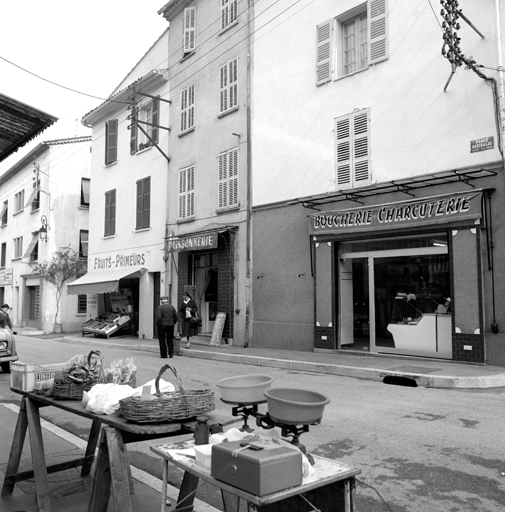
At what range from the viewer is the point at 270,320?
15.4 meters

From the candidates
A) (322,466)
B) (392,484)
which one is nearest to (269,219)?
(392,484)

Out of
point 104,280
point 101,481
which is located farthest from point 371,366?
point 104,280

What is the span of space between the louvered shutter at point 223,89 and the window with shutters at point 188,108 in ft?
5.72

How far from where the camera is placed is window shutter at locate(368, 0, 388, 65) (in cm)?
1309

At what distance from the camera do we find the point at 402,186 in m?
12.3

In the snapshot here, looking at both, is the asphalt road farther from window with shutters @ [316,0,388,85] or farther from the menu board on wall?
window with shutters @ [316,0,388,85]

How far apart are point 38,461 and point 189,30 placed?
1881 cm

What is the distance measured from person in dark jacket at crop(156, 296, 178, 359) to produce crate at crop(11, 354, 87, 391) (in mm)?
9872

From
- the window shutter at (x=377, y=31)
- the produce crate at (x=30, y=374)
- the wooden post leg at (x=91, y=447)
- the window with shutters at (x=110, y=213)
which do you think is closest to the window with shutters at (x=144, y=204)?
the window with shutters at (x=110, y=213)

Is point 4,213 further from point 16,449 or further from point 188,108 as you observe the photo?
point 16,449

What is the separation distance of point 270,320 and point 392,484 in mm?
11081

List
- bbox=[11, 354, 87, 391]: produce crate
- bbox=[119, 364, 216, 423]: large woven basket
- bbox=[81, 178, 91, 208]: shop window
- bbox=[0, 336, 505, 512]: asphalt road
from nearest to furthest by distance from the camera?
bbox=[119, 364, 216, 423]: large woven basket, bbox=[11, 354, 87, 391]: produce crate, bbox=[0, 336, 505, 512]: asphalt road, bbox=[81, 178, 91, 208]: shop window

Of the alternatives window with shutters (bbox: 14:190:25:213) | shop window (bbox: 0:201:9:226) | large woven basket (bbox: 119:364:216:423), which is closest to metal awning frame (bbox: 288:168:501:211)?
large woven basket (bbox: 119:364:216:423)

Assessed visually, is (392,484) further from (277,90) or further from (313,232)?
(277,90)
